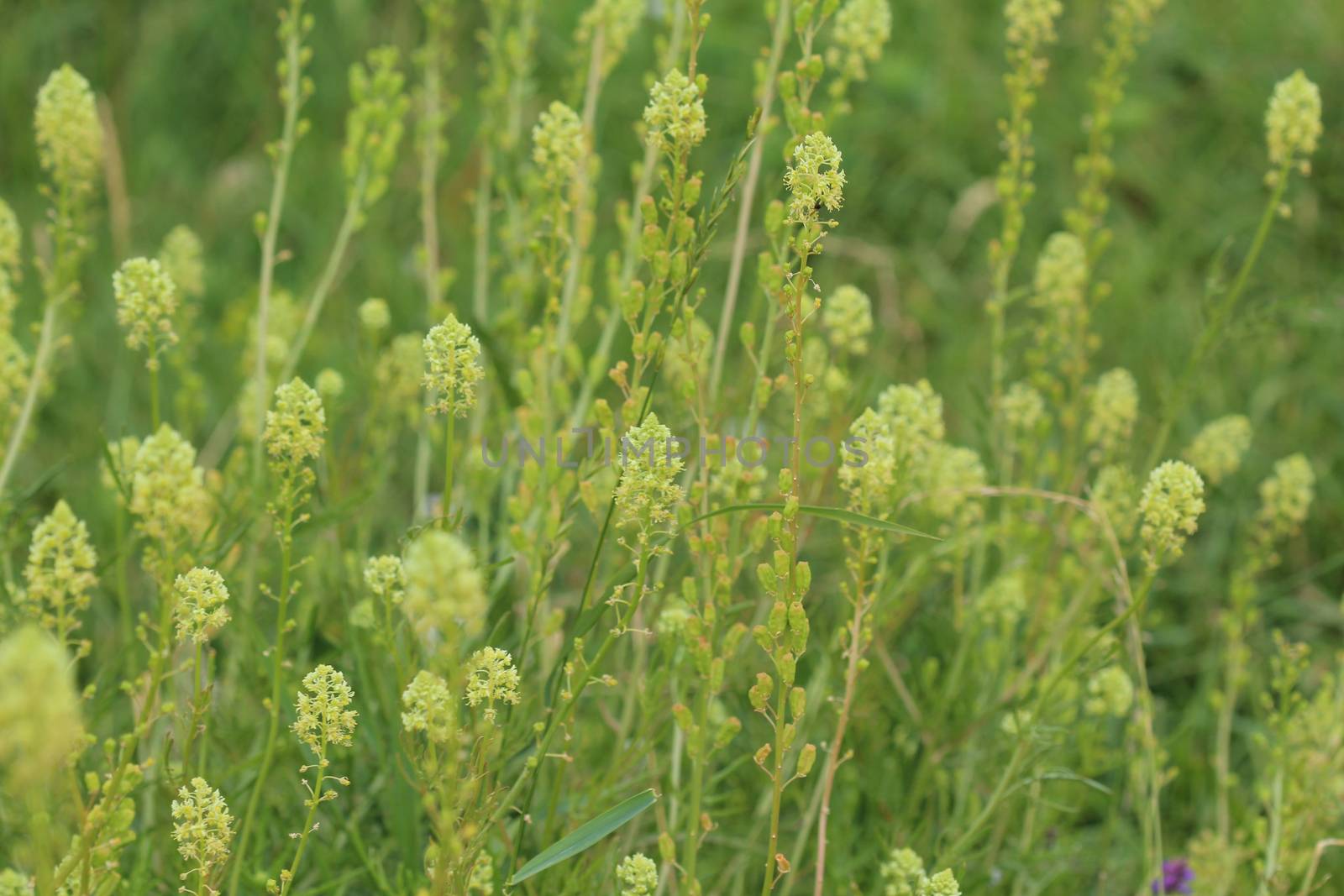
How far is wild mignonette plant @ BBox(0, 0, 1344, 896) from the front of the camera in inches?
62.2

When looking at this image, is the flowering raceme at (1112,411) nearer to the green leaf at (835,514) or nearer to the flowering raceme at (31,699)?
the green leaf at (835,514)

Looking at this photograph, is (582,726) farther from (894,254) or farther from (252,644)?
(894,254)

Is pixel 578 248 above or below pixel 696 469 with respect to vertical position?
above

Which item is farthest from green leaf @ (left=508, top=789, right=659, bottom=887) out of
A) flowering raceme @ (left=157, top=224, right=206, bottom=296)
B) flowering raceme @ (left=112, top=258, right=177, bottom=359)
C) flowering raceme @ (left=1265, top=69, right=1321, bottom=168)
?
flowering raceme @ (left=157, top=224, right=206, bottom=296)

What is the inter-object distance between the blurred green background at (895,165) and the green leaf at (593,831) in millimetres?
2229

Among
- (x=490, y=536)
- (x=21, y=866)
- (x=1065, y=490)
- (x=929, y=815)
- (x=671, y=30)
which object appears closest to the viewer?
(x=21, y=866)

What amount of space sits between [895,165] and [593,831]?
3.39m

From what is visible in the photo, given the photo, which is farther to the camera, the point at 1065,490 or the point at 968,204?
the point at 968,204

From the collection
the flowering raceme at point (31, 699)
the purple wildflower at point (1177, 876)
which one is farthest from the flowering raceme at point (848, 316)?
the flowering raceme at point (31, 699)

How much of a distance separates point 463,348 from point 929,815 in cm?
128

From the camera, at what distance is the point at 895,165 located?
182 inches

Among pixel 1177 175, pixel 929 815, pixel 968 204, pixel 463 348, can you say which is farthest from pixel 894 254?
pixel 463 348

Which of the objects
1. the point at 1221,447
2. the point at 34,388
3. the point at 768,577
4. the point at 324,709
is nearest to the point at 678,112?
the point at 768,577

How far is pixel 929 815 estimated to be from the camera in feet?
7.81
